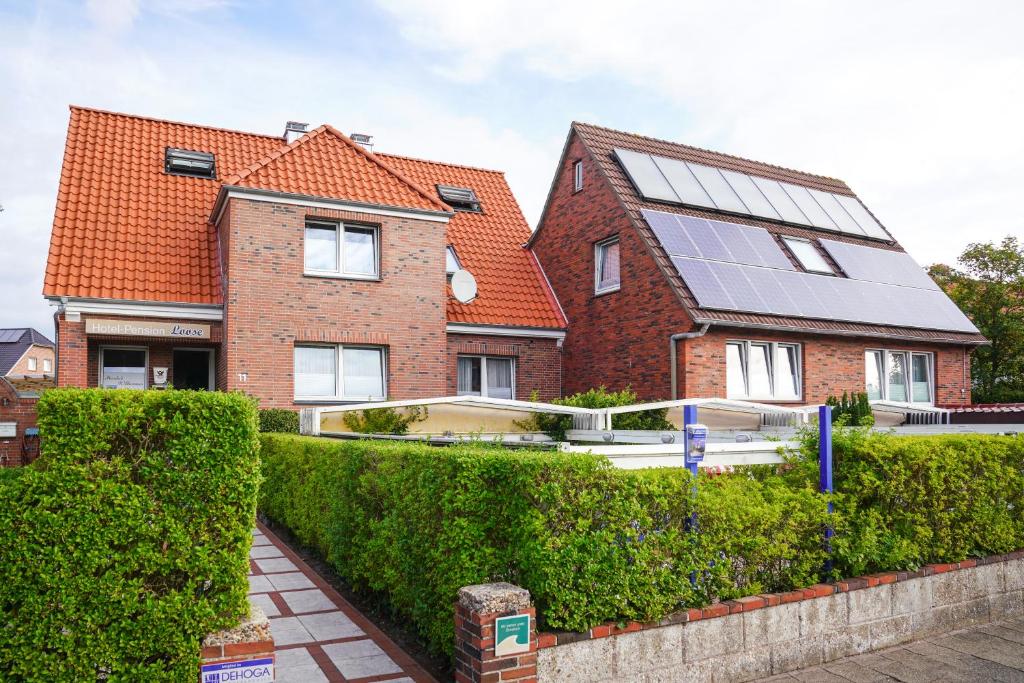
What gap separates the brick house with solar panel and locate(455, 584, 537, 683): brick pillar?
11312mm

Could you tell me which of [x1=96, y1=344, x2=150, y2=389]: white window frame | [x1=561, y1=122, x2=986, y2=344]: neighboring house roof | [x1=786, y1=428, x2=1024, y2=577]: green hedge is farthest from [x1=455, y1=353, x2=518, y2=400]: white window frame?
[x1=786, y1=428, x2=1024, y2=577]: green hedge

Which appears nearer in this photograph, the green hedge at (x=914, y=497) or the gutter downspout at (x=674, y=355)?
the green hedge at (x=914, y=497)

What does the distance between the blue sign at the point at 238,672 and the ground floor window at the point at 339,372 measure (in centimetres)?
1151

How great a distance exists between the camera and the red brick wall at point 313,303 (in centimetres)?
1526

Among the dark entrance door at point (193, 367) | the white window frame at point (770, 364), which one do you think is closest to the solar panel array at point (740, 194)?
the white window frame at point (770, 364)

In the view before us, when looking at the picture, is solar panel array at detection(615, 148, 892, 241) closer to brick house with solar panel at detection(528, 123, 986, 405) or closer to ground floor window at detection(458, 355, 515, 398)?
brick house with solar panel at detection(528, 123, 986, 405)

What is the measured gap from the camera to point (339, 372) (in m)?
16.3

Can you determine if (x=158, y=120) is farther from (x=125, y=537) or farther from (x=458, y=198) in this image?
(x=125, y=537)

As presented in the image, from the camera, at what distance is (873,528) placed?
694 cm

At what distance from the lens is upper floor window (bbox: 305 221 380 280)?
53.5ft

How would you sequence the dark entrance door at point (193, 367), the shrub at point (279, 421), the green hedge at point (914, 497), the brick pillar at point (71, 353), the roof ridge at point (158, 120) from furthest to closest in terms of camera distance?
1. the roof ridge at point (158, 120)
2. the dark entrance door at point (193, 367)
3. the brick pillar at point (71, 353)
4. the shrub at point (279, 421)
5. the green hedge at point (914, 497)

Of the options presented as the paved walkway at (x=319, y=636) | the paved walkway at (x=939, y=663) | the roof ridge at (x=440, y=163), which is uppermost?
the roof ridge at (x=440, y=163)

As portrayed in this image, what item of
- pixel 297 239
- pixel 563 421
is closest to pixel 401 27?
pixel 297 239

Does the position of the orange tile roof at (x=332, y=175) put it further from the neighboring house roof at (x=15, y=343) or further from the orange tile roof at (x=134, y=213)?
the neighboring house roof at (x=15, y=343)
